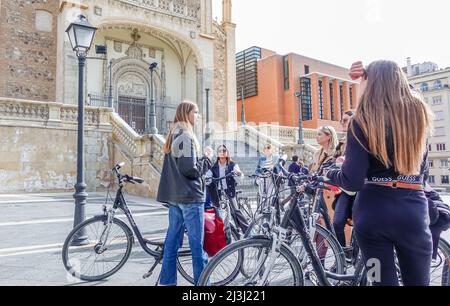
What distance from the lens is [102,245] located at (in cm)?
392

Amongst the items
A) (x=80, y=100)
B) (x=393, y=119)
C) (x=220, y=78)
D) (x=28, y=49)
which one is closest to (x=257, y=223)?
(x=393, y=119)

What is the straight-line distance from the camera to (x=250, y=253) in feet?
8.41

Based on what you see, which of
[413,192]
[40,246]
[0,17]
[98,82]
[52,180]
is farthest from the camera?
[98,82]

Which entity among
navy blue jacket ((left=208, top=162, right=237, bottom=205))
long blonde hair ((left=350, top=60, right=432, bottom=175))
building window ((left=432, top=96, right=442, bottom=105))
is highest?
building window ((left=432, top=96, right=442, bottom=105))

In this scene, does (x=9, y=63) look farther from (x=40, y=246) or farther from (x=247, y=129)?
(x=40, y=246)

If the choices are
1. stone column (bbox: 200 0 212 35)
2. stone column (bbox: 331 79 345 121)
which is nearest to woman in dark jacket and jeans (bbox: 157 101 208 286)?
stone column (bbox: 200 0 212 35)

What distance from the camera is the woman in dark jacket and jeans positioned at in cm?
326

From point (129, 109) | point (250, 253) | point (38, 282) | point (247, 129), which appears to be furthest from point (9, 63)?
point (250, 253)

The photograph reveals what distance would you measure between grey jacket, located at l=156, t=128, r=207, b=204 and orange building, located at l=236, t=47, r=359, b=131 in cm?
2659

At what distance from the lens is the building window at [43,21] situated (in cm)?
1792

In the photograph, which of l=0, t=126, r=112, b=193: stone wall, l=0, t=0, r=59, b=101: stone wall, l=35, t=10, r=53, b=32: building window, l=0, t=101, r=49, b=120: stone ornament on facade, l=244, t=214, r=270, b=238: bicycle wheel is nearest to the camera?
l=244, t=214, r=270, b=238: bicycle wheel

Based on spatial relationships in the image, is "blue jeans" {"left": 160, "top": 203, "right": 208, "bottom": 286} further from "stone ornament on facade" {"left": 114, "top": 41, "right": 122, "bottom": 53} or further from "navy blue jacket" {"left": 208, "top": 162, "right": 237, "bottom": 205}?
"stone ornament on facade" {"left": 114, "top": 41, "right": 122, "bottom": 53}

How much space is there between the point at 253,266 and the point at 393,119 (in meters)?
1.45

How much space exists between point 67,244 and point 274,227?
2488 mm
